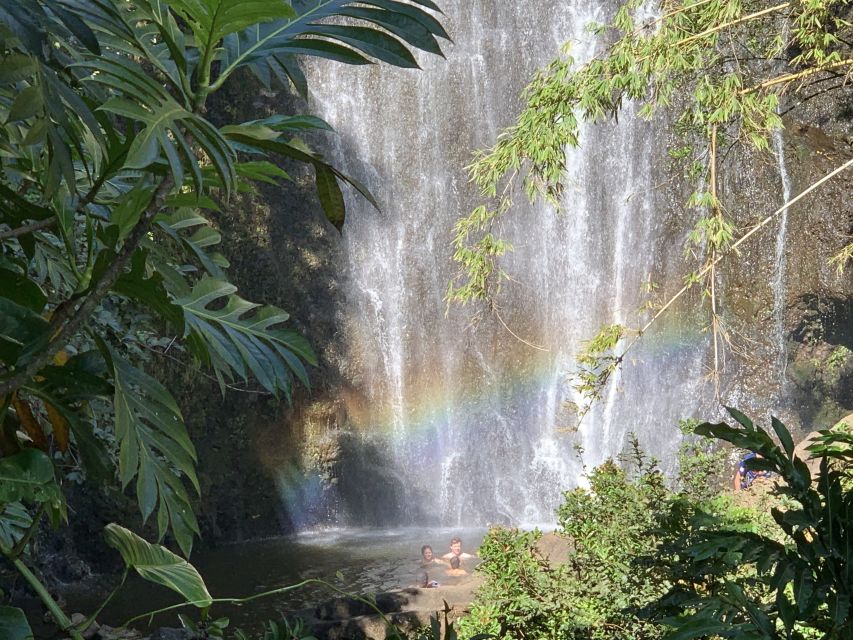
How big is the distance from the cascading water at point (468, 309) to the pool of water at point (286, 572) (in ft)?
4.19

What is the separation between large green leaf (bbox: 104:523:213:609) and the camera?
1.35 m

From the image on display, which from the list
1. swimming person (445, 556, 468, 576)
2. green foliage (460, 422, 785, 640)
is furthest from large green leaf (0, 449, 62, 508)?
swimming person (445, 556, 468, 576)

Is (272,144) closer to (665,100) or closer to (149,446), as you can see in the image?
(149,446)

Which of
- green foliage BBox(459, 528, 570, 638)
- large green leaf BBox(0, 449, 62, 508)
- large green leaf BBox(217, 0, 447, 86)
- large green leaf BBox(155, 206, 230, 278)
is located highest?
large green leaf BBox(217, 0, 447, 86)

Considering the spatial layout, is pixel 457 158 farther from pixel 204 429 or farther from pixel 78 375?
pixel 78 375

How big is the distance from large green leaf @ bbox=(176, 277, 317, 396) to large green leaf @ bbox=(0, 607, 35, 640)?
58cm

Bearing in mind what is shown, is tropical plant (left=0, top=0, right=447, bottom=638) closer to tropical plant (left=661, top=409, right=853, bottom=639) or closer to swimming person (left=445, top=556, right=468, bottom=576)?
tropical plant (left=661, top=409, right=853, bottom=639)

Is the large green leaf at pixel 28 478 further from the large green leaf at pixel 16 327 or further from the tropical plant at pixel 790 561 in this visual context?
the tropical plant at pixel 790 561

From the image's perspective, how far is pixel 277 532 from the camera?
560 inches

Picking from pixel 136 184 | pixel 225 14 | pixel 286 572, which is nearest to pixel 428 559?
pixel 286 572

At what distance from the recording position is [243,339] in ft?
5.46

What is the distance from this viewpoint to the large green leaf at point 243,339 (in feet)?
5.40

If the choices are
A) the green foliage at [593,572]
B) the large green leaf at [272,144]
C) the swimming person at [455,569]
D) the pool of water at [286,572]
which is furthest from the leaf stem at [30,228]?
the swimming person at [455,569]

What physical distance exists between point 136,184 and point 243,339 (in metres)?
0.33
